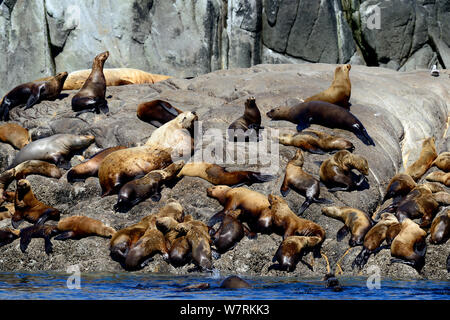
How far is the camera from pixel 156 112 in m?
12.1

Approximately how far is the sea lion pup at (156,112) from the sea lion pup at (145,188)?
2355mm

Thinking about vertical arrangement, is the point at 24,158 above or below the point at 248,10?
below

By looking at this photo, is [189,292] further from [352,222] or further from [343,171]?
[343,171]

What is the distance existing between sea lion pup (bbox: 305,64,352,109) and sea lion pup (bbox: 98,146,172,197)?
355 cm

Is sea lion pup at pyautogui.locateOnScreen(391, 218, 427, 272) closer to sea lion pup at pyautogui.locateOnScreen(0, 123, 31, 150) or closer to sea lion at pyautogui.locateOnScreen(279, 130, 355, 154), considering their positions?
sea lion at pyautogui.locateOnScreen(279, 130, 355, 154)

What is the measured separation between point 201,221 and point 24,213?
97.1 inches

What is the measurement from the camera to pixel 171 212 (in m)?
8.58

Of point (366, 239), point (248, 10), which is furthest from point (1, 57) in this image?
point (366, 239)

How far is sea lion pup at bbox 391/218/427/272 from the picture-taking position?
7.63 meters

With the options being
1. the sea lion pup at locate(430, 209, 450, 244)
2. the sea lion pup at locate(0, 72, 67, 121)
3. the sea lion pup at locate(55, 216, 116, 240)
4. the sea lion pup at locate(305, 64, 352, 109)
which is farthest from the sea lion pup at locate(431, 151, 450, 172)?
the sea lion pup at locate(0, 72, 67, 121)

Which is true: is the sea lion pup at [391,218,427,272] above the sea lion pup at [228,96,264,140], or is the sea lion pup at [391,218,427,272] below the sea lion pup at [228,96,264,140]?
below

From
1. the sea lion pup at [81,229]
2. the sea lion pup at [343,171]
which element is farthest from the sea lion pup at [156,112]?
the sea lion pup at [81,229]

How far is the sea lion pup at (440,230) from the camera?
7.96 meters
